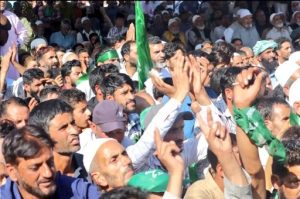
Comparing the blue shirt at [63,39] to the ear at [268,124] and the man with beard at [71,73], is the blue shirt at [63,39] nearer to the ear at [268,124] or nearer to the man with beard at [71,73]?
the man with beard at [71,73]

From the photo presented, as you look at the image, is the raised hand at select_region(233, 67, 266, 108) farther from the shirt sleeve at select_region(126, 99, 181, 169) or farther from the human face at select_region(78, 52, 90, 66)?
the human face at select_region(78, 52, 90, 66)

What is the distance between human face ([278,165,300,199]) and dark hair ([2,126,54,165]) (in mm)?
1089

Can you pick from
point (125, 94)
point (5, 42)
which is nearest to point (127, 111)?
point (125, 94)

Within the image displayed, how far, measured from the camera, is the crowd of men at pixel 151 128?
3.35 metres

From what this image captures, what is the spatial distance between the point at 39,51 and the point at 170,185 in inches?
218

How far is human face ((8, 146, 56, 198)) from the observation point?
3.33m

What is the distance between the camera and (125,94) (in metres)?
5.71

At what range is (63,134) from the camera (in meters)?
4.16

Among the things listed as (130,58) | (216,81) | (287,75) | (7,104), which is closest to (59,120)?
(7,104)

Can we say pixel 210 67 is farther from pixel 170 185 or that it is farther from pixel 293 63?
pixel 170 185

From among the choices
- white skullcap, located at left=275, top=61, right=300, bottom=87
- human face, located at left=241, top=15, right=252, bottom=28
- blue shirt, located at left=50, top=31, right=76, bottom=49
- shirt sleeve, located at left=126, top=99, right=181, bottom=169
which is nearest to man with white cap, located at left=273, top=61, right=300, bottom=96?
white skullcap, located at left=275, top=61, right=300, bottom=87

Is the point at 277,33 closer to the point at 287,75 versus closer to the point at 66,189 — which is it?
the point at 287,75

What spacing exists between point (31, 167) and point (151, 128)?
A: 3.32ft

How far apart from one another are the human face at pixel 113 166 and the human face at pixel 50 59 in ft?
14.4
